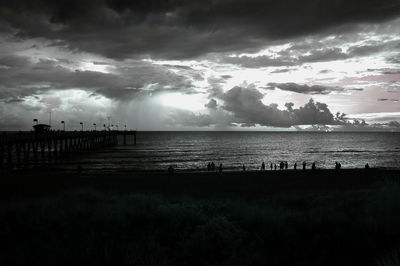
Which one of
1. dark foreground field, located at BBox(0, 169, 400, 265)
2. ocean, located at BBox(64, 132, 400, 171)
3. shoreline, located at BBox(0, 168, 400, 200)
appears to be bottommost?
ocean, located at BBox(64, 132, 400, 171)

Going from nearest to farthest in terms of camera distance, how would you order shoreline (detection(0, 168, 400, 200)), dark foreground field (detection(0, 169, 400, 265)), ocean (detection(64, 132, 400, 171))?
dark foreground field (detection(0, 169, 400, 265)), shoreline (detection(0, 168, 400, 200)), ocean (detection(64, 132, 400, 171))

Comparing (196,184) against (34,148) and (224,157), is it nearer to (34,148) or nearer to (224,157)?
(34,148)

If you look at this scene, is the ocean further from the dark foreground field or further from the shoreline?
the dark foreground field

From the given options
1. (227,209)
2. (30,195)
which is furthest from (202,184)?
(227,209)

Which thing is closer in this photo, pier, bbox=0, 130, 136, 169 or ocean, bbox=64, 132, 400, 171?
pier, bbox=0, 130, 136, 169

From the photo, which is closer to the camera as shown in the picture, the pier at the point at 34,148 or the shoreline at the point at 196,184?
the shoreline at the point at 196,184

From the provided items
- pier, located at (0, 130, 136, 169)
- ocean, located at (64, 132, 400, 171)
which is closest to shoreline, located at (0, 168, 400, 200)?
ocean, located at (64, 132, 400, 171)

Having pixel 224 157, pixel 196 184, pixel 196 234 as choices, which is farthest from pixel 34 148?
pixel 196 234

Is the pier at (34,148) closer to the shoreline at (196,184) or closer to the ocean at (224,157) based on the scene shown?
the ocean at (224,157)

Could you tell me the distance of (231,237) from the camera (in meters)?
7.79

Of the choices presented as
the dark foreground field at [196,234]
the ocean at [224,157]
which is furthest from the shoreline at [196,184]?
the ocean at [224,157]

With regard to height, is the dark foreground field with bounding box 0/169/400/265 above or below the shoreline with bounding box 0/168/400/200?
above

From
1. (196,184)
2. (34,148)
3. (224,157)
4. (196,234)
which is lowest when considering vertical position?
(224,157)

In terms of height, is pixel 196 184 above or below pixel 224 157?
above
